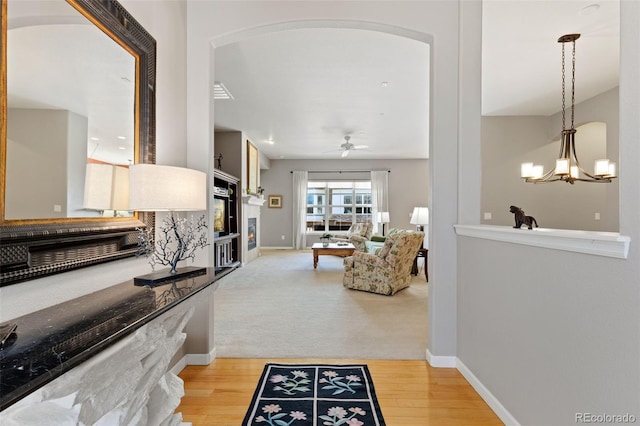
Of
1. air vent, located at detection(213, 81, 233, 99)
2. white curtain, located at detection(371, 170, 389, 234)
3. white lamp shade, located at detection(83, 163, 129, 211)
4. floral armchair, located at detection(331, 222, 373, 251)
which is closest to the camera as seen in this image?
white lamp shade, located at detection(83, 163, 129, 211)

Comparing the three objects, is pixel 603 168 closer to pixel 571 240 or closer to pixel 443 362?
pixel 443 362

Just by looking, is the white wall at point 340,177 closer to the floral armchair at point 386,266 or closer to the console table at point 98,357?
the floral armchair at point 386,266

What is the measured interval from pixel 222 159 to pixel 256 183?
1470mm

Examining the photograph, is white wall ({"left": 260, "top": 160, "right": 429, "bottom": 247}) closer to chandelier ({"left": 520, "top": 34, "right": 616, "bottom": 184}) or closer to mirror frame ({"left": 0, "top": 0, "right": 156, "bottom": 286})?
chandelier ({"left": 520, "top": 34, "right": 616, "bottom": 184})

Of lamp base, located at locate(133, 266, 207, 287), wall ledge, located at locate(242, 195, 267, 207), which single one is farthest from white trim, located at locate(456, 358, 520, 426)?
wall ledge, located at locate(242, 195, 267, 207)

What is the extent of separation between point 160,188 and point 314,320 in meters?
2.23

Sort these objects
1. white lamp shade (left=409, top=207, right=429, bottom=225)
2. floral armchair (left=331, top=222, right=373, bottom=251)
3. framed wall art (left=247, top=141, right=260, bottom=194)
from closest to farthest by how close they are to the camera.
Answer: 1. white lamp shade (left=409, top=207, right=429, bottom=225)
2. framed wall art (left=247, top=141, right=260, bottom=194)
3. floral armchair (left=331, top=222, right=373, bottom=251)

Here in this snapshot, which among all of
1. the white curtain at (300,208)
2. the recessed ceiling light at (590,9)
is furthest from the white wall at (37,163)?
the white curtain at (300,208)

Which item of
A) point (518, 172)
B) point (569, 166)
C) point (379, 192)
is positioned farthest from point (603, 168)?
point (379, 192)

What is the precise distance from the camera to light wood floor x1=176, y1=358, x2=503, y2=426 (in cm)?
176

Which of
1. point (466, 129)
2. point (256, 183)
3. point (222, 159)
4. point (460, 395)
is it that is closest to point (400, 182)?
point (256, 183)

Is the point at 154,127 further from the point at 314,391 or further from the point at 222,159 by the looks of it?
the point at 222,159

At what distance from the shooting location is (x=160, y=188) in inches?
60.9

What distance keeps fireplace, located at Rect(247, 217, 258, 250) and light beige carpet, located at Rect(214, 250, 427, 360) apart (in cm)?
212
